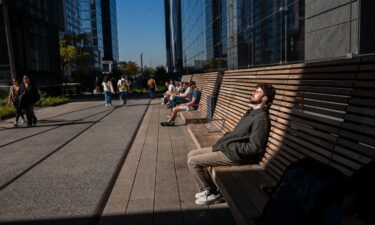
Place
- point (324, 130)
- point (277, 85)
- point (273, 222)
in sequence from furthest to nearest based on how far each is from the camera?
1. point (277, 85)
2. point (324, 130)
3. point (273, 222)

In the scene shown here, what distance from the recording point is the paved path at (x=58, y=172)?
5023mm

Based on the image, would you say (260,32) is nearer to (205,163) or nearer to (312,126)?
(205,163)

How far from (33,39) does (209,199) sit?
Answer: 116 ft

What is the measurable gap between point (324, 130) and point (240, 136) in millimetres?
1296

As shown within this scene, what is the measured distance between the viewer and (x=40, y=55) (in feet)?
127

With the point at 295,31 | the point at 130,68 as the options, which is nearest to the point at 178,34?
the point at 130,68

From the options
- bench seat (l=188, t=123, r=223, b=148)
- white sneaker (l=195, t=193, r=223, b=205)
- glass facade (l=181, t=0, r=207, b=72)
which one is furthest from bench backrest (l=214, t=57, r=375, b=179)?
glass facade (l=181, t=0, r=207, b=72)

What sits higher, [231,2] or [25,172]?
[231,2]

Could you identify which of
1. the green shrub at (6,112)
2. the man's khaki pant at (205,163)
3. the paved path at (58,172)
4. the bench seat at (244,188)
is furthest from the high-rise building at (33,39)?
the bench seat at (244,188)

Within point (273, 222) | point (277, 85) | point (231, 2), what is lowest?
point (273, 222)

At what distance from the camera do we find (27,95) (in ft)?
46.4

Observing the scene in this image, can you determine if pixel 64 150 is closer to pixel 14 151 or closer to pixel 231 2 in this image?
pixel 14 151

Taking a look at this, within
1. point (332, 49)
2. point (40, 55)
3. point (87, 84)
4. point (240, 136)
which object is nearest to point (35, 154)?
point (240, 136)

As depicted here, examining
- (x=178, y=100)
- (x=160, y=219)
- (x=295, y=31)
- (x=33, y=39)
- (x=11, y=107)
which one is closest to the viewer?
(x=160, y=219)
